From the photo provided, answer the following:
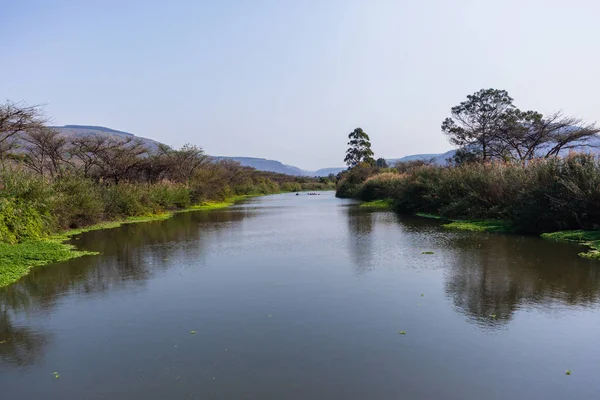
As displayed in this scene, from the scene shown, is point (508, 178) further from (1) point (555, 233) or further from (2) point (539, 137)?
(2) point (539, 137)

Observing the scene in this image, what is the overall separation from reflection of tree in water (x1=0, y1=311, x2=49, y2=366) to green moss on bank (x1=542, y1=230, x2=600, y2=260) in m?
12.3

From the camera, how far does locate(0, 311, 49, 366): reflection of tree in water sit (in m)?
5.84

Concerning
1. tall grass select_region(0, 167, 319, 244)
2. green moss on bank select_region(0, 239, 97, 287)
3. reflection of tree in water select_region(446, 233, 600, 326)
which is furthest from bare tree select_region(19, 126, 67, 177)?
reflection of tree in water select_region(446, 233, 600, 326)

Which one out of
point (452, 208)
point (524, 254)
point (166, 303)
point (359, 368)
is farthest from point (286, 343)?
point (452, 208)

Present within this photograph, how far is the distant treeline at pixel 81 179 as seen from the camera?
50.2ft

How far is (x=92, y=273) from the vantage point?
10961 mm

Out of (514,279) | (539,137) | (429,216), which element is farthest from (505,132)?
(514,279)

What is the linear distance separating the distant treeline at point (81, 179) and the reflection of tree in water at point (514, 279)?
13369 millimetres

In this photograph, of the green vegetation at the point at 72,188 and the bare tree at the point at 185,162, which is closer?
the green vegetation at the point at 72,188

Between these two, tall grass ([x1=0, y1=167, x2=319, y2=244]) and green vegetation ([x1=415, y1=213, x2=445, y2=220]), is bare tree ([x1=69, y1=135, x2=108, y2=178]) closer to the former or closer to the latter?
tall grass ([x1=0, y1=167, x2=319, y2=244])

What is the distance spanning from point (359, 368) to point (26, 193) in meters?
14.9

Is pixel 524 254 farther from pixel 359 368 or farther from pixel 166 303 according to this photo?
pixel 166 303

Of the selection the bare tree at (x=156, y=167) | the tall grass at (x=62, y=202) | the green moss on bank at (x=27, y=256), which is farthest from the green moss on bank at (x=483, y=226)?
the bare tree at (x=156, y=167)

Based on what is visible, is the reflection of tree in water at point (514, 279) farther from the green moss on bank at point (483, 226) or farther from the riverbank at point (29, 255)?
the riverbank at point (29, 255)
